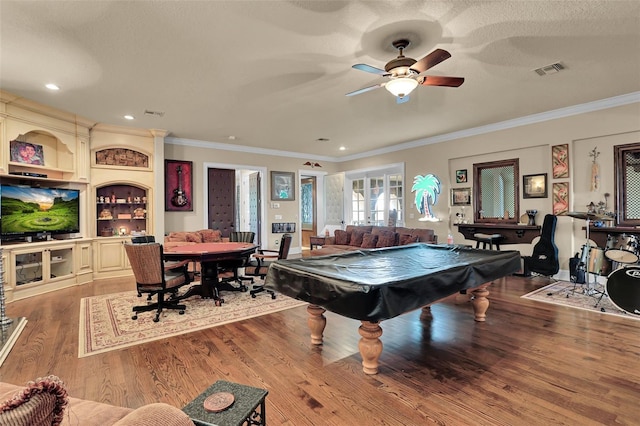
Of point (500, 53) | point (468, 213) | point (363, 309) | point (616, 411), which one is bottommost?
point (616, 411)

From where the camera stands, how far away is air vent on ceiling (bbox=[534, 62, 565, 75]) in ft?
11.9

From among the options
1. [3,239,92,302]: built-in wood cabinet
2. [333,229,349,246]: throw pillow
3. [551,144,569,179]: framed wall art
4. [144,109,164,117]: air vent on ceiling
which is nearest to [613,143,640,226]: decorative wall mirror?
[551,144,569,179]: framed wall art

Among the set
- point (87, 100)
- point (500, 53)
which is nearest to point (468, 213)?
point (500, 53)

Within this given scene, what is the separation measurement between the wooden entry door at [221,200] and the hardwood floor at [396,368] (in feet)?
14.1

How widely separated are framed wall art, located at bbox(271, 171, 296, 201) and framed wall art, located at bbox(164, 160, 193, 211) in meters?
2.13

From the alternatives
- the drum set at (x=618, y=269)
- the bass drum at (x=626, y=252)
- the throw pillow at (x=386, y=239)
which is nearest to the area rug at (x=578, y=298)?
the drum set at (x=618, y=269)

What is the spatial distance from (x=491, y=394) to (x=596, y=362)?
1134 mm

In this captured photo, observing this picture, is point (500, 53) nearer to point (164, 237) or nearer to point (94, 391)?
point (94, 391)

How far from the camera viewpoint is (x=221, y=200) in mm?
7895

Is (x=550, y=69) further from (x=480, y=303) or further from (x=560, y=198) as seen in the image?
(x=480, y=303)

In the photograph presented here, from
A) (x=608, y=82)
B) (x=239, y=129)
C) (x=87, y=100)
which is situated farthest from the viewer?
(x=239, y=129)

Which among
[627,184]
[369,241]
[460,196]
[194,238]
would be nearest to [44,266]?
[194,238]

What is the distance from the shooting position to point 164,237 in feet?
21.2

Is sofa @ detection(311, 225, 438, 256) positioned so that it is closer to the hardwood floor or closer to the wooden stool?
the wooden stool
